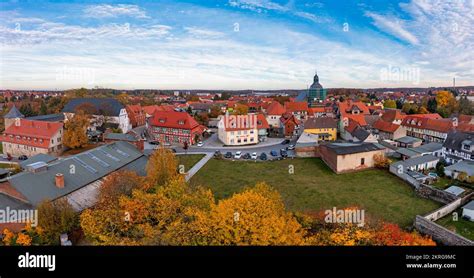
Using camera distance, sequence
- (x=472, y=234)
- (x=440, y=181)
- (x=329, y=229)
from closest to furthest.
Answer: (x=329, y=229)
(x=472, y=234)
(x=440, y=181)

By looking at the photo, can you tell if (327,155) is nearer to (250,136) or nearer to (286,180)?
(286,180)

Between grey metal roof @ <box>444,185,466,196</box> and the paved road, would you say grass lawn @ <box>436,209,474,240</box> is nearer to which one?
grey metal roof @ <box>444,185,466,196</box>

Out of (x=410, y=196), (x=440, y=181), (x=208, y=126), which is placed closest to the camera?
(x=410, y=196)

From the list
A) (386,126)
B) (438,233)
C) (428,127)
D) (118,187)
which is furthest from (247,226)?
(428,127)

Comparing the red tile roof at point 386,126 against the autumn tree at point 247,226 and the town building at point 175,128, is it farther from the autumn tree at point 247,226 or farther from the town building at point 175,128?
the autumn tree at point 247,226

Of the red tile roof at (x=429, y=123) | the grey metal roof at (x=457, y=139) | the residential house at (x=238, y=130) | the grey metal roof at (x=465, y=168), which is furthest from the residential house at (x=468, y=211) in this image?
the residential house at (x=238, y=130)

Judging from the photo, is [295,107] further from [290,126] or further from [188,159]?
[188,159]
